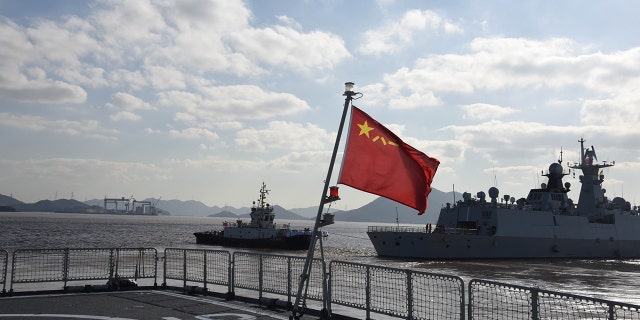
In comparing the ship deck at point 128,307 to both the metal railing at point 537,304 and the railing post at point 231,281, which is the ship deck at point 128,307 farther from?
the metal railing at point 537,304

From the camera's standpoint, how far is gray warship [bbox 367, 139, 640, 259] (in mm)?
45250

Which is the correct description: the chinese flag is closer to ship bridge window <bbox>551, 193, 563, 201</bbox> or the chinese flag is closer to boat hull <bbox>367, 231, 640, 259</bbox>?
boat hull <bbox>367, 231, 640, 259</bbox>

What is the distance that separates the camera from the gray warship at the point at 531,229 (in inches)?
1781

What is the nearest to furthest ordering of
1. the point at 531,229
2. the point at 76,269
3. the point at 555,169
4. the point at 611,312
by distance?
the point at 611,312 < the point at 76,269 < the point at 531,229 < the point at 555,169

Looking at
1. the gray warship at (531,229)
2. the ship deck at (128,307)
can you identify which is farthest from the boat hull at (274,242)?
the ship deck at (128,307)

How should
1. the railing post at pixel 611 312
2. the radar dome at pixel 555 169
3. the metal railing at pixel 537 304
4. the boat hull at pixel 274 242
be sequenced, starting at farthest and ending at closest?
the boat hull at pixel 274 242, the radar dome at pixel 555 169, the metal railing at pixel 537 304, the railing post at pixel 611 312

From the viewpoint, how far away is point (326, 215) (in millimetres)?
9414

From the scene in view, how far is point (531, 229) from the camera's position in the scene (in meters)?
48.1

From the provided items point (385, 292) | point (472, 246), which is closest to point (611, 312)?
point (385, 292)

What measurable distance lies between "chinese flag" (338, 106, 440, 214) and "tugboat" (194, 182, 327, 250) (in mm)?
54464

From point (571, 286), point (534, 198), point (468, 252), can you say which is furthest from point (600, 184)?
point (571, 286)

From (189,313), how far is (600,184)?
58.7 metres

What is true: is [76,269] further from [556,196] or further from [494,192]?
[556,196]

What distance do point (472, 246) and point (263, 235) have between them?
93.1 ft
